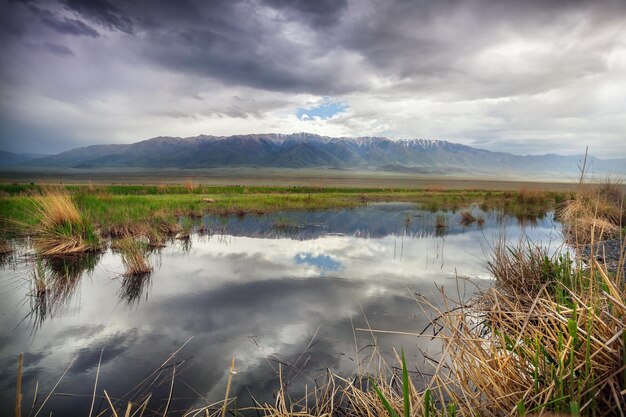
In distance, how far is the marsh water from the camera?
487 centimetres

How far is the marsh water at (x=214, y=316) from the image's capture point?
4.87 metres

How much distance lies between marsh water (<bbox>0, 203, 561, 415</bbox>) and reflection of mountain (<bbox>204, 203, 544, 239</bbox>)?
314 centimetres

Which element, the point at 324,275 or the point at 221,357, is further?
the point at 324,275

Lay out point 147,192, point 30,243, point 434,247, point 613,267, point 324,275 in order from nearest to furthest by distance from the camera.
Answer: point 613,267
point 324,275
point 30,243
point 434,247
point 147,192

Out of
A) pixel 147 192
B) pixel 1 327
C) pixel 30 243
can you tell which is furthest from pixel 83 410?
pixel 147 192

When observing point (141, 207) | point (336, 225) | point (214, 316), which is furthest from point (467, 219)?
point (141, 207)

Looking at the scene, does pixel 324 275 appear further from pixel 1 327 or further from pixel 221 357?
pixel 1 327

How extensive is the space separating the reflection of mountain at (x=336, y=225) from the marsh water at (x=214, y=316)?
3.14 m

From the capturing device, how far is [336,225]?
20438 millimetres

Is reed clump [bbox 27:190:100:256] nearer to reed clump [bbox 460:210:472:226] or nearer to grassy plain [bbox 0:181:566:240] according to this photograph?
grassy plain [bbox 0:181:566:240]

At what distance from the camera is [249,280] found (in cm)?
988

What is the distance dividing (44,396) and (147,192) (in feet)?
114

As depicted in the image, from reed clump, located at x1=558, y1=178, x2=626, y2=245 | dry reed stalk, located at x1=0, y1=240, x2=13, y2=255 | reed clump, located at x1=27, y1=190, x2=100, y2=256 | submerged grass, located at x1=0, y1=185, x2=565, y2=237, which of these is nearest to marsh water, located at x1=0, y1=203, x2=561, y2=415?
dry reed stalk, located at x1=0, y1=240, x2=13, y2=255

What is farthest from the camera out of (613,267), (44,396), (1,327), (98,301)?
(613,267)
